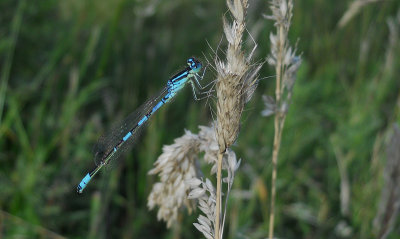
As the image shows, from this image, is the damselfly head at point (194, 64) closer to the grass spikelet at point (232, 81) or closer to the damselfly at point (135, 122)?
the damselfly at point (135, 122)

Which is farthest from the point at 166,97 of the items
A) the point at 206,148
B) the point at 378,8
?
the point at 378,8

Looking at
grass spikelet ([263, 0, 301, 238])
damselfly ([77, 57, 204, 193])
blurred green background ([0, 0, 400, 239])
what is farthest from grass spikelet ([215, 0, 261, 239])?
blurred green background ([0, 0, 400, 239])

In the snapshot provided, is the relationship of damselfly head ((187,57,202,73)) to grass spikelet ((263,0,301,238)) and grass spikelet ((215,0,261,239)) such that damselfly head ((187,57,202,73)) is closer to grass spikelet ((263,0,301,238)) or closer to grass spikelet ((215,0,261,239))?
grass spikelet ((263,0,301,238))

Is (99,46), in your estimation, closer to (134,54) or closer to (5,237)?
(134,54)

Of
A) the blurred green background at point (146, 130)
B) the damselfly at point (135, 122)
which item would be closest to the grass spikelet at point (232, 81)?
the damselfly at point (135, 122)

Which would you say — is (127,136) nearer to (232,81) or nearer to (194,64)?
(194,64)
